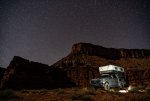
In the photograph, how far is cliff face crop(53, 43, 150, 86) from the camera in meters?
47.2

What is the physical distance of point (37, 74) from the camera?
35.0 meters

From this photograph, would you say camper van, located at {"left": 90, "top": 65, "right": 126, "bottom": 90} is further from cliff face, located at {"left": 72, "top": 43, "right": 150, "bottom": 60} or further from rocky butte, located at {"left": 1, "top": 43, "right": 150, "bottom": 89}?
cliff face, located at {"left": 72, "top": 43, "right": 150, "bottom": 60}

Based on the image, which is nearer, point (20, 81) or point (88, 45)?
point (20, 81)

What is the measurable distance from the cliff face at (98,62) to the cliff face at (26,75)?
1183 cm

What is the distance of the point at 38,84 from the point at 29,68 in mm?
3043

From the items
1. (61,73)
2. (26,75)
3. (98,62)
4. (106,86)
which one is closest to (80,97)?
(106,86)

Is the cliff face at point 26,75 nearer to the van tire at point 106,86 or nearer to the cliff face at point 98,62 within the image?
the cliff face at point 98,62

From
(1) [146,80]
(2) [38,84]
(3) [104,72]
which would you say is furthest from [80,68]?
(3) [104,72]

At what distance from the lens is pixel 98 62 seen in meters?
66.8

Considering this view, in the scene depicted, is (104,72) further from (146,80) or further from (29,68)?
(146,80)

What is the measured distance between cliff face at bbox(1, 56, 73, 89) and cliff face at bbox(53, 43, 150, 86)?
1183 cm

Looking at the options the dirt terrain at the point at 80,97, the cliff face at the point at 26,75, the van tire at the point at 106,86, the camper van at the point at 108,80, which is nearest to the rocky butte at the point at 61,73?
the cliff face at the point at 26,75

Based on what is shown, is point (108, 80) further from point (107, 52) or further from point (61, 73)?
point (107, 52)

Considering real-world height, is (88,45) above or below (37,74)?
above
